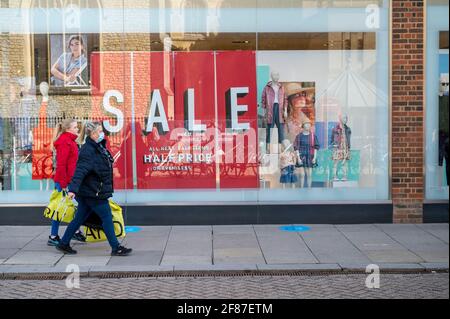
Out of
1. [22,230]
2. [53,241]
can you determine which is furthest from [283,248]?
[22,230]

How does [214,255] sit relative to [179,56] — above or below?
below

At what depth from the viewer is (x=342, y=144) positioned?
10836 mm

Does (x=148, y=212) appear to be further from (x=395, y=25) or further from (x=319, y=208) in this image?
(x=395, y=25)

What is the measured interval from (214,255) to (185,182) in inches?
108

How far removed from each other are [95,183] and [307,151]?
428 centimetres

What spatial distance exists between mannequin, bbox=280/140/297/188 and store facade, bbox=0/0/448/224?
2 centimetres

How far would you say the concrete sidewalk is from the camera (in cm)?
755

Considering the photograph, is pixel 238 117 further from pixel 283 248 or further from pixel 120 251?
pixel 120 251

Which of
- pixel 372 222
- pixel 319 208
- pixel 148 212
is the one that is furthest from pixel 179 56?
pixel 372 222

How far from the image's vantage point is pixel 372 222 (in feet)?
34.4

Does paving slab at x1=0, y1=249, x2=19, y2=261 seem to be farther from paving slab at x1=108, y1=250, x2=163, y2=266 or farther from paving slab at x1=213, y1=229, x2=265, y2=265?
paving slab at x1=213, y1=229, x2=265, y2=265

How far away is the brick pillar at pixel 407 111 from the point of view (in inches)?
409
